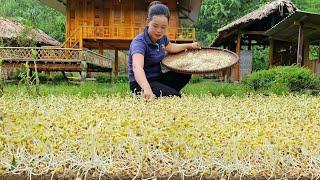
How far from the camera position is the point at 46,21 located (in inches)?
1352

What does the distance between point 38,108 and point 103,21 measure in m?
16.8

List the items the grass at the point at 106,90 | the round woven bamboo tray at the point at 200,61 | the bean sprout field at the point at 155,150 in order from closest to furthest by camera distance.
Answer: the bean sprout field at the point at 155,150, the round woven bamboo tray at the point at 200,61, the grass at the point at 106,90

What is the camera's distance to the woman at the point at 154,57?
13.0 feet

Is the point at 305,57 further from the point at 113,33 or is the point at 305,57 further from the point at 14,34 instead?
the point at 14,34

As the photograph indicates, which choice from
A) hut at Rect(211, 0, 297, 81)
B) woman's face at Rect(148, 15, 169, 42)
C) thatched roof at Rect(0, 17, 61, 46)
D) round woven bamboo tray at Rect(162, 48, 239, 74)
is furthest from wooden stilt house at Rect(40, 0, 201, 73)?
woman's face at Rect(148, 15, 169, 42)

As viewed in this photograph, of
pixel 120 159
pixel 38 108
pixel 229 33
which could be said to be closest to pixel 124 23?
pixel 229 33

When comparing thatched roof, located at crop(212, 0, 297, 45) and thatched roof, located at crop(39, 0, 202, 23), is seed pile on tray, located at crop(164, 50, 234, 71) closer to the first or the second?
thatched roof, located at crop(212, 0, 297, 45)

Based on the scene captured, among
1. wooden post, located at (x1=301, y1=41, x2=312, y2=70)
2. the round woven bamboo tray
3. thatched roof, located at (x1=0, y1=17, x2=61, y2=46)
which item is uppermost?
thatched roof, located at (x1=0, y1=17, x2=61, y2=46)

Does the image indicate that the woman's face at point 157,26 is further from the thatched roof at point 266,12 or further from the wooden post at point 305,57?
the thatched roof at point 266,12

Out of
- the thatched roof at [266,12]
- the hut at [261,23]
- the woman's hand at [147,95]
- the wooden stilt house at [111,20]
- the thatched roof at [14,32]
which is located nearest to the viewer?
the woman's hand at [147,95]

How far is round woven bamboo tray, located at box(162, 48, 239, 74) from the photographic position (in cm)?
397

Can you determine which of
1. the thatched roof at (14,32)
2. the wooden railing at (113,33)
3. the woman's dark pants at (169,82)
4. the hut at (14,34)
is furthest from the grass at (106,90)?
the thatched roof at (14,32)

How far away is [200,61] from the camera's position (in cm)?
429

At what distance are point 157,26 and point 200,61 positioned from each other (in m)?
0.52
